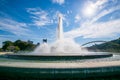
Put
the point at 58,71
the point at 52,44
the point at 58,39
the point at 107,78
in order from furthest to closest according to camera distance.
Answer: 1. the point at 58,39
2. the point at 52,44
3. the point at 107,78
4. the point at 58,71

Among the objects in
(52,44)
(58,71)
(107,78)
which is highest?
(52,44)

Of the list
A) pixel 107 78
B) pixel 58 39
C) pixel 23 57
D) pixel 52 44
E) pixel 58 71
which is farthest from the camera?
pixel 58 39

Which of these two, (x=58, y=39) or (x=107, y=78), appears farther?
(x=58, y=39)

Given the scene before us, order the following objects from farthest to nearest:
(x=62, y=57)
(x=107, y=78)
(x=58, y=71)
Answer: (x=62, y=57), (x=107, y=78), (x=58, y=71)

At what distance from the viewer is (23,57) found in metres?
14.3

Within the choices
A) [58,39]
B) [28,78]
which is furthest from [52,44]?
[28,78]

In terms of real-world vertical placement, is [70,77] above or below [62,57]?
below

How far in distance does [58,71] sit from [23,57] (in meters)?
7.40

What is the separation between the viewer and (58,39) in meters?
32.2

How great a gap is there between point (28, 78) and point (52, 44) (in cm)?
2186

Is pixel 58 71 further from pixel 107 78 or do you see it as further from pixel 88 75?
pixel 107 78

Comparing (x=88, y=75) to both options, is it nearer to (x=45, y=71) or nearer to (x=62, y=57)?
(x=45, y=71)

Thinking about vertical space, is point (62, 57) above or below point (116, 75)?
above

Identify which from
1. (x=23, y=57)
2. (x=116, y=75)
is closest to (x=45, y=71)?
(x=116, y=75)
